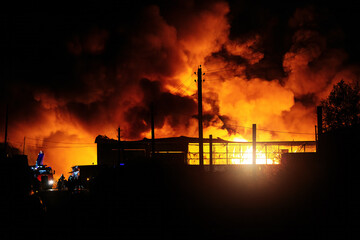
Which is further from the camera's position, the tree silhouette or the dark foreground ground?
the tree silhouette

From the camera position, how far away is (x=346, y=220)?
12.0 meters

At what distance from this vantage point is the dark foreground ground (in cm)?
995

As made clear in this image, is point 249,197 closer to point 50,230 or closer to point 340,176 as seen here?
point 340,176

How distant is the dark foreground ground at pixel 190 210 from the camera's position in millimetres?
9945

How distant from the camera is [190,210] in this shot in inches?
520

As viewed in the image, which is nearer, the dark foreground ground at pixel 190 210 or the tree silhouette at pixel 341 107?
the dark foreground ground at pixel 190 210

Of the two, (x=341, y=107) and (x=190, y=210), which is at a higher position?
(x=341, y=107)

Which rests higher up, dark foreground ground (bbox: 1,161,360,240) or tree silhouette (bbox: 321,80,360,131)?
tree silhouette (bbox: 321,80,360,131)

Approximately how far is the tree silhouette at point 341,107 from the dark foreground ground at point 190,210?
17.2 metres

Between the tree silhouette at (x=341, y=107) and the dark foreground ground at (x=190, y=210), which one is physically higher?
the tree silhouette at (x=341, y=107)

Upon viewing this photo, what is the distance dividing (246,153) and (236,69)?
1544cm

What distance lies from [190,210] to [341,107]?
2561 centimetres

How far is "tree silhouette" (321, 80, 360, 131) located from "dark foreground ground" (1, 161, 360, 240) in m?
17.2

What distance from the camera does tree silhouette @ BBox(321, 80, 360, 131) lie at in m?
33.1
